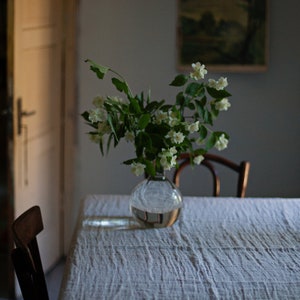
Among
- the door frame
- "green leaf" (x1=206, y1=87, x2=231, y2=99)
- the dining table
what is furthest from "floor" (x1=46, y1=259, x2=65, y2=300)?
"green leaf" (x1=206, y1=87, x2=231, y2=99)

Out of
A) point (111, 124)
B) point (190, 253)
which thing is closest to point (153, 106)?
point (111, 124)

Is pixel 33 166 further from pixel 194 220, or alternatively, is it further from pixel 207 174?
pixel 194 220

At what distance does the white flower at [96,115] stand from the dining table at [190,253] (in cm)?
36

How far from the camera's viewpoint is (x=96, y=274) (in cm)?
194

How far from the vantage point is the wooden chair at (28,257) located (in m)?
1.92

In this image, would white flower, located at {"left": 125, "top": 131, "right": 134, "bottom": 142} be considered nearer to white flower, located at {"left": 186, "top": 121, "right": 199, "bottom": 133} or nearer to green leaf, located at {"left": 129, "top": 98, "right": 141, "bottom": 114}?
green leaf, located at {"left": 129, "top": 98, "right": 141, "bottom": 114}

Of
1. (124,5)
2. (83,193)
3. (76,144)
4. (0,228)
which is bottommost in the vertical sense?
(0,228)

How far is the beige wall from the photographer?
4.04 m

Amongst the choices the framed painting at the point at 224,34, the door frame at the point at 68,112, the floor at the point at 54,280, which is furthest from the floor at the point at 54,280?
the framed painting at the point at 224,34

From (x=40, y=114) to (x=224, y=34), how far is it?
1.10m

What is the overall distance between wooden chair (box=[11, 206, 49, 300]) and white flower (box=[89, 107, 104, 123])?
1.08ft

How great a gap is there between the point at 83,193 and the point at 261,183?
3.33ft

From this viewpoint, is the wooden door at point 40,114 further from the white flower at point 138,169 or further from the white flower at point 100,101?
the white flower at point 138,169

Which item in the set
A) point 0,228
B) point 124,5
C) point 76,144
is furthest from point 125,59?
point 0,228
